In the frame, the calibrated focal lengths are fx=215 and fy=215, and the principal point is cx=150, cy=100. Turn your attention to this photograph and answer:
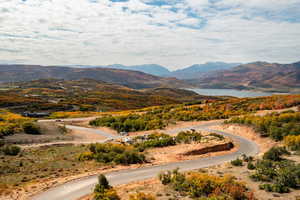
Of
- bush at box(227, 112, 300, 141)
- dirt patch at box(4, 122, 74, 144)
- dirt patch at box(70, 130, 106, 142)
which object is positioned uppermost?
bush at box(227, 112, 300, 141)

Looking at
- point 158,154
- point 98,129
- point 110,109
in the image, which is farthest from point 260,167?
point 110,109

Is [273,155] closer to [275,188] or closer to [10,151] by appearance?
[275,188]

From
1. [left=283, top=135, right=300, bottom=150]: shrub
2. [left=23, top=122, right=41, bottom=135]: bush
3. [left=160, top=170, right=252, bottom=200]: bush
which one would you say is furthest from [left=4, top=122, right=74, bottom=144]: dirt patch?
[left=283, top=135, right=300, bottom=150]: shrub

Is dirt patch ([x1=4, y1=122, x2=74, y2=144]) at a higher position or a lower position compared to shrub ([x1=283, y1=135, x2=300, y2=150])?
lower

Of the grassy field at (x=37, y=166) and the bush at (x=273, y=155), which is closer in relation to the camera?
the grassy field at (x=37, y=166)

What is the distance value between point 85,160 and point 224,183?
37.5ft

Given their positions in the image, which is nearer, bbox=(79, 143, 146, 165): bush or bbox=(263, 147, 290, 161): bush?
bbox=(263, 147, 290, 161): bush

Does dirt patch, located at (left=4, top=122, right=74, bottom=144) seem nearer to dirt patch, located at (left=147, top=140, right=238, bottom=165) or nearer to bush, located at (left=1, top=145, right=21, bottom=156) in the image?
bush, located at (left=1, top=145, right=21, bottom=156)

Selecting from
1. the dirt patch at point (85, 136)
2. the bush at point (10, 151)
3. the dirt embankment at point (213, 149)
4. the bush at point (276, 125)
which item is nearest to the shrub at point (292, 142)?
the bush at point (276, 125)

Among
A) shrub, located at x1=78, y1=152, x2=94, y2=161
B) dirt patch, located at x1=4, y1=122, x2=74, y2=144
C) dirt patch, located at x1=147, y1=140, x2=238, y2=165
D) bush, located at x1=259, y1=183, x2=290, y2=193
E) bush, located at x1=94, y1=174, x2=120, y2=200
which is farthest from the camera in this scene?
dirt patch, located at x1=4, y1=122, x2=74, y2=144

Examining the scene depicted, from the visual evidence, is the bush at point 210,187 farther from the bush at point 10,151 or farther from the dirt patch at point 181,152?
the bush at point 10,151

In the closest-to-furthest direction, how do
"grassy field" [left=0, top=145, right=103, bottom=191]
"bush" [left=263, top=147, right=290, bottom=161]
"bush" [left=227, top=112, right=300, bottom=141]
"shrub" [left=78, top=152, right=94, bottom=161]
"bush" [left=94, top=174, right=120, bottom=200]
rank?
"bush" [left=94, top=174, right=120, bottom=200], "grassy field" [left=0, top=145, right=103, bottom=191], "bush" [left=263, top=147, right=290, bottom=161], "shrub" [left=78, top=152, right=94, bottom=161], "bush" [left=227, top=112, right=300, bottom=141]

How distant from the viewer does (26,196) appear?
11383 mm

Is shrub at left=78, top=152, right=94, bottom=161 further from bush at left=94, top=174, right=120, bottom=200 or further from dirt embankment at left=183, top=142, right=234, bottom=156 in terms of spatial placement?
dirt embankment at left=183, top=142, right=234, bottom=156
